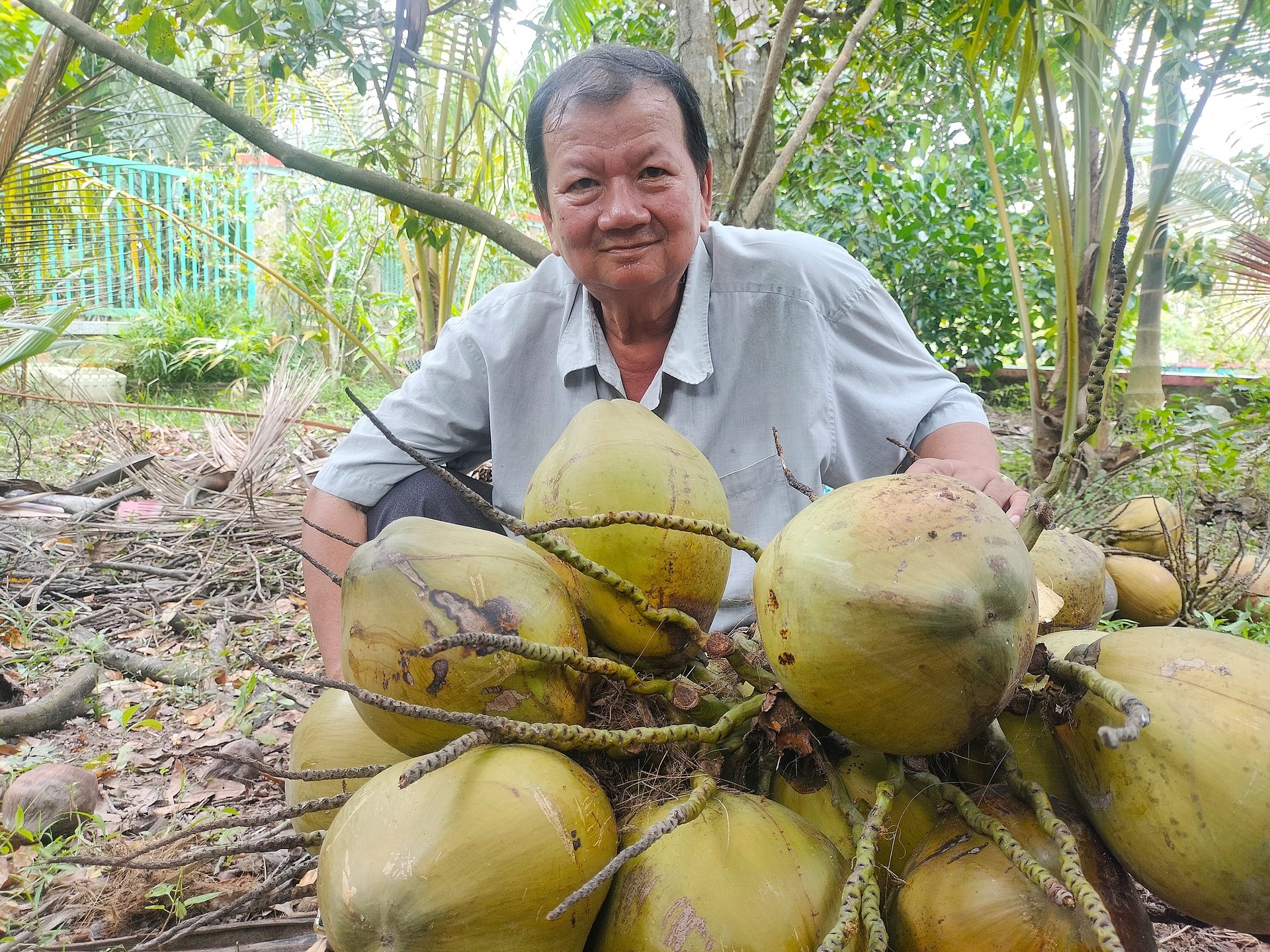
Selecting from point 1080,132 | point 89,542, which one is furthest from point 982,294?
point 89,542

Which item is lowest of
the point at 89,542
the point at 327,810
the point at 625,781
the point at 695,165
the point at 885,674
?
the point at 89,542

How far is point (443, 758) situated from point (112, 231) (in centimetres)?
675

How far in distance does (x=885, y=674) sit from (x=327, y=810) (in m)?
0.66

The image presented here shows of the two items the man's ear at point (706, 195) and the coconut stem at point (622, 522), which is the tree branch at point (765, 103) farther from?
the coconut stem at point (622, 522)

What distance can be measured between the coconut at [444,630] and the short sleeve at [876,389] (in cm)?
135

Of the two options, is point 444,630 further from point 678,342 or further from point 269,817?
point 678,342

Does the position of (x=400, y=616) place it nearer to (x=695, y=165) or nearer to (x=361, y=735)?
(x=361, y=735)

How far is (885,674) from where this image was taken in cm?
82

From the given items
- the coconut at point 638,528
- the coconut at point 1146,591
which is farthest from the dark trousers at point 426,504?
the coconut at point 1146,591

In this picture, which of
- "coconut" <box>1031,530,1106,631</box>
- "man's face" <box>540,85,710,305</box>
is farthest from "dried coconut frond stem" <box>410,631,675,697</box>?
"coconut" <box>1031,530,1106,631</box>

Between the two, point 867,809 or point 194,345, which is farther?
point 194,345

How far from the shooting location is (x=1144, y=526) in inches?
134

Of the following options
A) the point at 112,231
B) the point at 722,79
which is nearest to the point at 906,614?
the point at 722,79

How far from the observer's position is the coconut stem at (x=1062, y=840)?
2.32 ft
